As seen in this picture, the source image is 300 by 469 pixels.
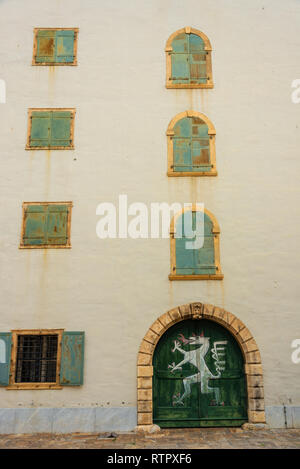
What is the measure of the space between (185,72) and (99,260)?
18.9 ft

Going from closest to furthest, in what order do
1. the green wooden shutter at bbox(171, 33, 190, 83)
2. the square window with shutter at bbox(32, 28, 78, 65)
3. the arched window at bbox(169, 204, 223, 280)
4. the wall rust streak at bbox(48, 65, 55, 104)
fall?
the arched window at bbox(169, 204, 223, 280) < the wall rust streak at bbox(48, 65, 55, 104) < the green wooden shutter at bbox(171, 33, 190, 83) < the square window with shutter at bbox(32, 28, 78, 65)

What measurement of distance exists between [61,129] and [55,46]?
258 cm

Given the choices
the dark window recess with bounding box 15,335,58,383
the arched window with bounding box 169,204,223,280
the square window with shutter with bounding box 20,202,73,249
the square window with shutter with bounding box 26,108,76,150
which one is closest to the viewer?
the dark window recess with bounding box 15,335,58,383

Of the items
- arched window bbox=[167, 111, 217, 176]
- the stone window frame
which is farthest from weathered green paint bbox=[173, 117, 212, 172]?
the stone window frame

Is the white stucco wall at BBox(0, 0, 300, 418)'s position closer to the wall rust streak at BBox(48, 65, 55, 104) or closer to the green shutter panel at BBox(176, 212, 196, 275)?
the wall rust streak at BBox(48, 65, 55, 104)

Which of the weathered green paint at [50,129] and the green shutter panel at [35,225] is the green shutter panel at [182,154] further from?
the green shutter panel at [35,225]

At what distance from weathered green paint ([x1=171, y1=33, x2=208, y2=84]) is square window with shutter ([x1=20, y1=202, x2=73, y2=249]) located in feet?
15.7

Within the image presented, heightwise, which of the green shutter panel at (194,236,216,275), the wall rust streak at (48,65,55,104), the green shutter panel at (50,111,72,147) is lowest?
the green shutter panel at (194,236,216,275)

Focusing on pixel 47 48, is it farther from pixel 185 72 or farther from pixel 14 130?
pixel 185 72

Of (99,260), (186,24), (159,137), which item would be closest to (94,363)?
(99,260)

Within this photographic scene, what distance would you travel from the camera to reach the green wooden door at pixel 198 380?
10.3 meters

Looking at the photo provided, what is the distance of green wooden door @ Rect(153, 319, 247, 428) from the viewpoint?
33.9ft

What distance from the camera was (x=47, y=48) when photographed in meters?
12.4

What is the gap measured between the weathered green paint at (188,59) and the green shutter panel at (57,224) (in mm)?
4786
